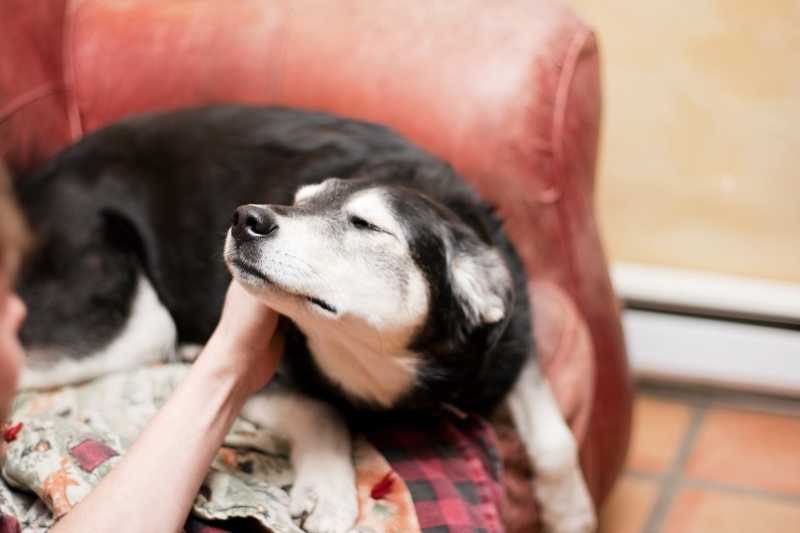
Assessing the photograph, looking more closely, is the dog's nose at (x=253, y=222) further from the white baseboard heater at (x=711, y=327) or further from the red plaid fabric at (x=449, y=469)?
the white baseboard heater at (x=711, y=327)

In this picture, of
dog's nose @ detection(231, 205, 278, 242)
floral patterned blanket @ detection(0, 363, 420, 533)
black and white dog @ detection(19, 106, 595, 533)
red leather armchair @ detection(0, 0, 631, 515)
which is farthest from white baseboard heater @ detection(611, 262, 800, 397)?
dog's nose @ detection(231, 205, 278, 242)

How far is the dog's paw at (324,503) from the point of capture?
3.55ft

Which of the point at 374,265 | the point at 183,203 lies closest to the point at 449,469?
the point at 374,265

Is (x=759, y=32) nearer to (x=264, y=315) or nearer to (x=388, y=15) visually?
(x=388, y=15)

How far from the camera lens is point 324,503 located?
3.64 ft

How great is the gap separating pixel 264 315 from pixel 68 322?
547 mm

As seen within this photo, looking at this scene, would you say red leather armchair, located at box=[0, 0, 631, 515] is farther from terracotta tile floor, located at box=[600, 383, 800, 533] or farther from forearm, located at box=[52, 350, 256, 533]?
forearm, located at box=[52, 350, 256, 533]

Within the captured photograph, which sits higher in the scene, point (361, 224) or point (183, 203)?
point (361, 224)

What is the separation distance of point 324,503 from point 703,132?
55.1 inches

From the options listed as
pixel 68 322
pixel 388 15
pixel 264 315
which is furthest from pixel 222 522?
pixel 388 15

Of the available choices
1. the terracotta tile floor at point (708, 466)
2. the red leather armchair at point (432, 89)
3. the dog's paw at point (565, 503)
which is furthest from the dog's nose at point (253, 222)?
the terracotta tile floor at point (708, 466)

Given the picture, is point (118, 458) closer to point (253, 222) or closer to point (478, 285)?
point (253, 222)

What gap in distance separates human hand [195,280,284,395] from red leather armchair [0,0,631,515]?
1.54 ft

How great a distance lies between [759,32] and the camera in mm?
1804
